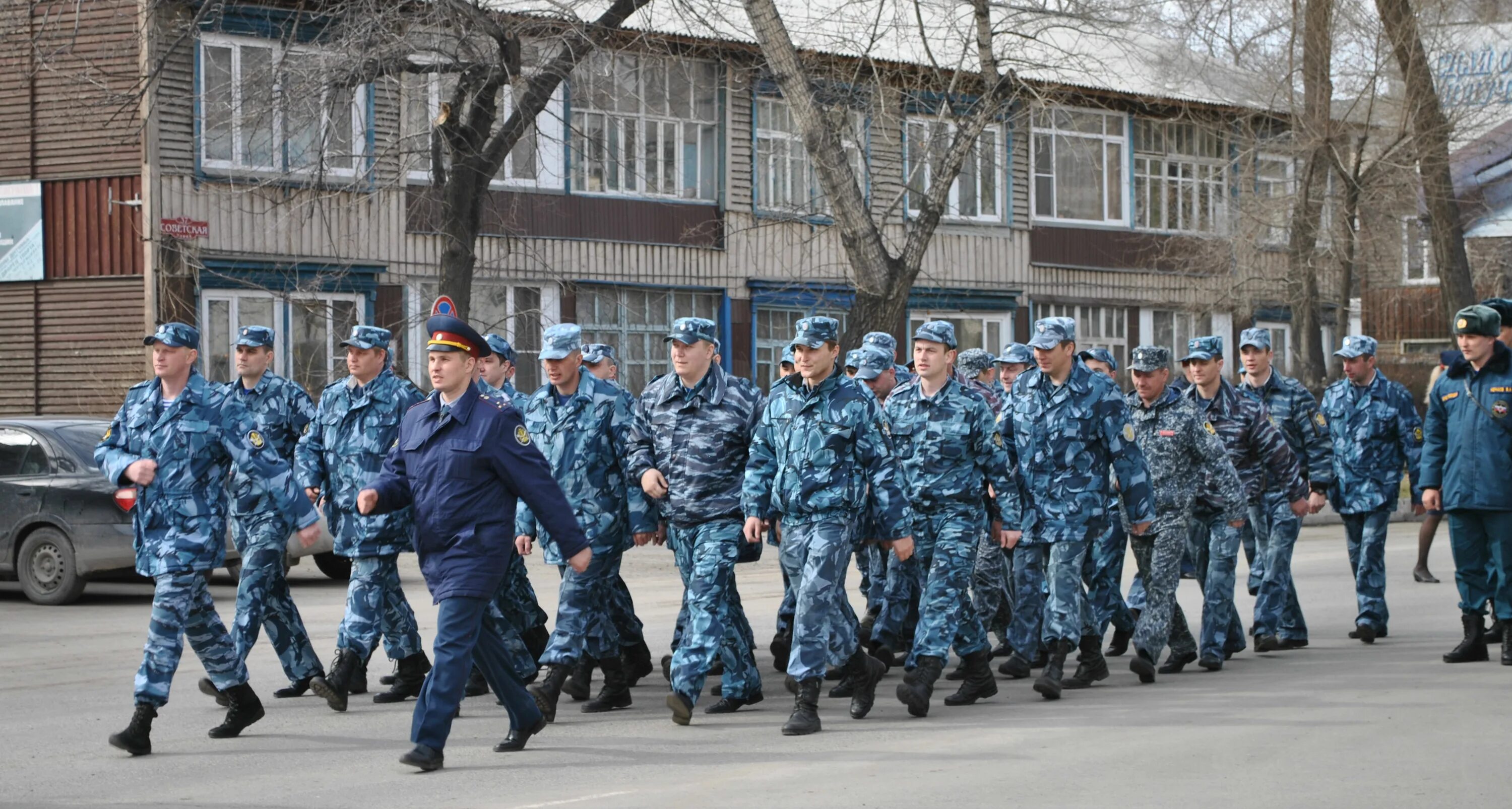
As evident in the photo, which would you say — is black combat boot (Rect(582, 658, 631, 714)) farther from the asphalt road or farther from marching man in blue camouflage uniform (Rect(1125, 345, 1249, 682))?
marching man in blue camouflage uniform (Rect(1125, 345, 1249, 682))

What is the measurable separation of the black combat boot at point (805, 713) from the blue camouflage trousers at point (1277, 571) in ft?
14.1

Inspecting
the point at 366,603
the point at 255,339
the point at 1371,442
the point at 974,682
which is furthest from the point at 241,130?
the point at 974,682

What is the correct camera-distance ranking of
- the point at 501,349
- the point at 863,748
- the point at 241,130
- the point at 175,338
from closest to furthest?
the point at 863,748 < the point at 175,338 < the point at 501,349 < the point at 241,130

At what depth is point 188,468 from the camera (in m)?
8.70

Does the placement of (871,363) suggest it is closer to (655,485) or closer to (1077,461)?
(1077,461)

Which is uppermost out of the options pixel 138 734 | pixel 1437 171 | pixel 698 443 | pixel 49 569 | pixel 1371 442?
pixel 1437 171

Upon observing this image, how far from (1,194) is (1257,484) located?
1872 centimetres

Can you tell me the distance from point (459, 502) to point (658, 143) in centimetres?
2166

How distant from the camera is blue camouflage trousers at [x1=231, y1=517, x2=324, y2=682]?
9.79 meters

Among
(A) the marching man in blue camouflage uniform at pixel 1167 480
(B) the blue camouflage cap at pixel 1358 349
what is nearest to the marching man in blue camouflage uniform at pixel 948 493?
(A) the marching man in blue camouflage uniform at pixel 1167 480

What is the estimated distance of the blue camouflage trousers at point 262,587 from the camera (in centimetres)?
979

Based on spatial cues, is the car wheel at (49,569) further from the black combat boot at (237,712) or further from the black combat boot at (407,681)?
the black combat boot at (237,712)

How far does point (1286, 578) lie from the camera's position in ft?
39.8

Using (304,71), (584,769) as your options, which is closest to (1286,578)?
(584,769)
